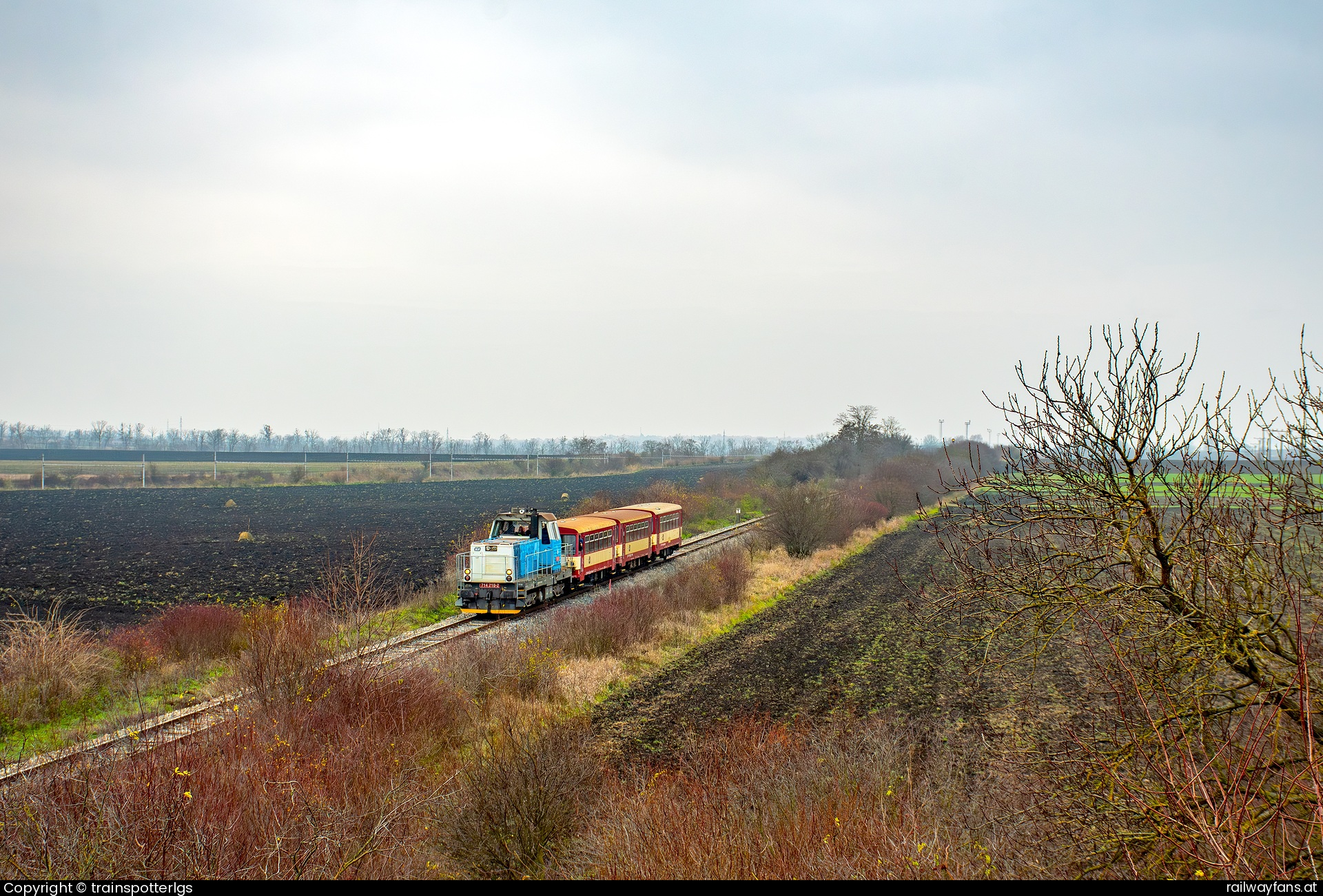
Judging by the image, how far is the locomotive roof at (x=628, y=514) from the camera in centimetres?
2931

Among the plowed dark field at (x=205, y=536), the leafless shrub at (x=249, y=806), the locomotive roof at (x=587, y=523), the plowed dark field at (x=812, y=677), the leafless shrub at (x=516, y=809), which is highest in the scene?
the locomotive roof at (x=587, y=523)

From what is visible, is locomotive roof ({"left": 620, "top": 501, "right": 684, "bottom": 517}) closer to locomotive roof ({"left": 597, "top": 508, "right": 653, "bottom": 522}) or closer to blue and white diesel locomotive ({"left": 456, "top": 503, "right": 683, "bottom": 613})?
locomotive roof ({"left": 597, "top": 508, "right": 653, "bottom": 522})

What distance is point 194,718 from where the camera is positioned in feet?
38.4

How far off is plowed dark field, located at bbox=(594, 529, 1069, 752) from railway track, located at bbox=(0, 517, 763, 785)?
174 inches

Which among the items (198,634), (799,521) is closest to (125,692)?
(198,634)

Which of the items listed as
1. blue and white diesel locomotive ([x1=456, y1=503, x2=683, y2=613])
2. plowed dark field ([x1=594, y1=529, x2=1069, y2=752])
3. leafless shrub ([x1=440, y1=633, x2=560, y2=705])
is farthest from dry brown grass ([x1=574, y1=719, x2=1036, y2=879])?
blue and white diesel locomotive ([x1=456, y1=503, x2=683, y2=613])

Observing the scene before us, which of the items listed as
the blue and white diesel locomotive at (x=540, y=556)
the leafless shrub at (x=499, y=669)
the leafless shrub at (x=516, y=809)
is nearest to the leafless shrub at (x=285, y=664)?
the leafless shrub at (x=499, y=669)

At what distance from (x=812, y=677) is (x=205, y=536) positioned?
36.6 meters

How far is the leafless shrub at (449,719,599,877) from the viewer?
786 cm

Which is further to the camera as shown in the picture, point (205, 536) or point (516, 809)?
point (205, 536)

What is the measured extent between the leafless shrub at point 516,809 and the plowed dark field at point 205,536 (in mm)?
17118

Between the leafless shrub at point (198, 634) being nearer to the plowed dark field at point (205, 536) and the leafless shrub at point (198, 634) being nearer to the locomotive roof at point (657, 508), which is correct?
the plowed dark field at point (205, 536)

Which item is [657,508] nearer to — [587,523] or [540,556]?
[587,523]
